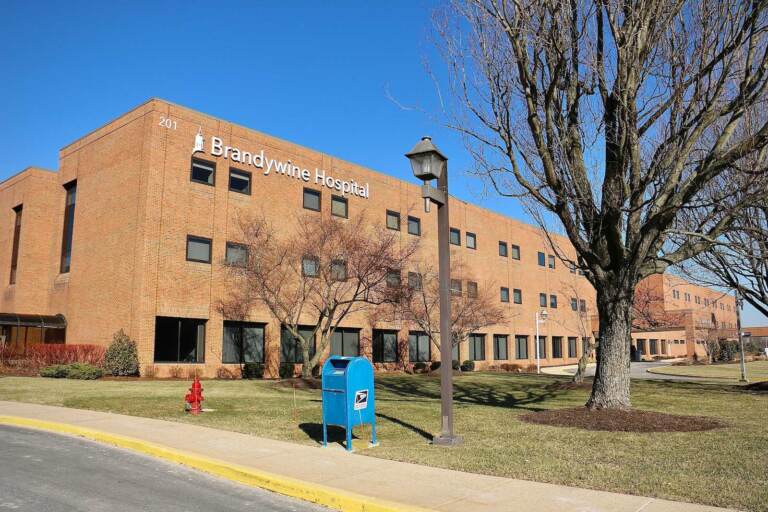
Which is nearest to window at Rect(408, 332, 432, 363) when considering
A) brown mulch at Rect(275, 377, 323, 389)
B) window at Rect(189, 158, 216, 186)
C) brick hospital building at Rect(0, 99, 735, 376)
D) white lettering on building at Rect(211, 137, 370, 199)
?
brick hospital building at Rect(0, 99, 735, 376)

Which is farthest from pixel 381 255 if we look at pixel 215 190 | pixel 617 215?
pixel 617 215

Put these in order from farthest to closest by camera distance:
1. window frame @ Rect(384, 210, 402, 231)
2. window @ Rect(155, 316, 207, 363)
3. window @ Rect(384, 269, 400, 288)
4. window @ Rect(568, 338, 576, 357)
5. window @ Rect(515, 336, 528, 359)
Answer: window @ Rect(568, 338, 576, 357) < window @ Rect(515, 336, 528, 359) < window frame @ Rect(384, 210, 402, 231) < window @ Rect(384, 269, 400, 288) < window @ Rect(155, 316, 207, 363)

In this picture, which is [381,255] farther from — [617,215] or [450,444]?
[450,444]

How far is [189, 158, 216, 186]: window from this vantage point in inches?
1074

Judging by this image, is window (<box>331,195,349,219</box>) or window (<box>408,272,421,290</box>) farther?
window (<box>331,195,349,219</box>)

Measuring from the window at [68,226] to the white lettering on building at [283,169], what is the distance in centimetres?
878

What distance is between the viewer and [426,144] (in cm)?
1009

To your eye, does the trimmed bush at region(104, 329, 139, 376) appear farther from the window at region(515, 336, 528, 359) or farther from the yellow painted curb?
the window at region(515, 336, 528, 359)

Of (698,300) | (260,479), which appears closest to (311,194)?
(260,479)

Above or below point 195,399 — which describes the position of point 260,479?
below

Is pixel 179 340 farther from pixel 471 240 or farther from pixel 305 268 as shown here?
pixel 471 240

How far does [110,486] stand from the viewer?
705 centimetres

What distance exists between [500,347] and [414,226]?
13689 millimetres

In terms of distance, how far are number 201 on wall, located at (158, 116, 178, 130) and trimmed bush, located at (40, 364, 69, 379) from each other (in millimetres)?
10553
